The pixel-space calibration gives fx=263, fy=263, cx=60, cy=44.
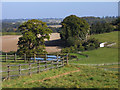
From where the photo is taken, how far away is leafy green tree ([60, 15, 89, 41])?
64856mm

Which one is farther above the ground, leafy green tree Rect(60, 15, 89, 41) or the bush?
leafy green tree Rect(60, 15, 89, 41)

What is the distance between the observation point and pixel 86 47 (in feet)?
200

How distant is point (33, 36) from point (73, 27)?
3129 centimetres

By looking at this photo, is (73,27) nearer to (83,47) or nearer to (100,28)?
(83,47)

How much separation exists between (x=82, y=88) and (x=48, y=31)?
2375 cm

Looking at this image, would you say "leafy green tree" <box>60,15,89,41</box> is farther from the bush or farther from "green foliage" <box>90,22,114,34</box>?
"green foliage" <box>90,22,114,34</box>

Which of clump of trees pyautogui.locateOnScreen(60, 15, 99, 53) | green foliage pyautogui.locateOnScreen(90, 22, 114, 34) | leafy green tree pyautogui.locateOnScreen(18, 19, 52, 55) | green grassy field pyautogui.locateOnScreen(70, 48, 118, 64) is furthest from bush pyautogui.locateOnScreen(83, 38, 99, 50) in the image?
leafy green tree pyautogui.locateOnScreen(18, 19, 52, 55)

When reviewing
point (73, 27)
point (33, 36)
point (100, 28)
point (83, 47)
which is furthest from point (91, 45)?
point (33, 36)

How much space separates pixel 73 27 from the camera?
2576 inches

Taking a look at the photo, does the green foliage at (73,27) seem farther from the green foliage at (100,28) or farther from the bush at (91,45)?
the green foliage at (100,28)

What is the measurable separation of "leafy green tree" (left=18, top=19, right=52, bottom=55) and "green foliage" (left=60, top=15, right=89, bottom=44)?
29134 millimetres

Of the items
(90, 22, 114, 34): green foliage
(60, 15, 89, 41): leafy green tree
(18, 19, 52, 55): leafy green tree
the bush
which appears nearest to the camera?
(18, 19, 52, 55): leafy green tree

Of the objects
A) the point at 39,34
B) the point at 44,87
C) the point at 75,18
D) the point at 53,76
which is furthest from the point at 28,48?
the point at 75,18

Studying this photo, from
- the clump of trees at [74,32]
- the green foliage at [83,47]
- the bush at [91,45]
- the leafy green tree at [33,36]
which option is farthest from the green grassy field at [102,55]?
the leafy green tree at [33,36]
